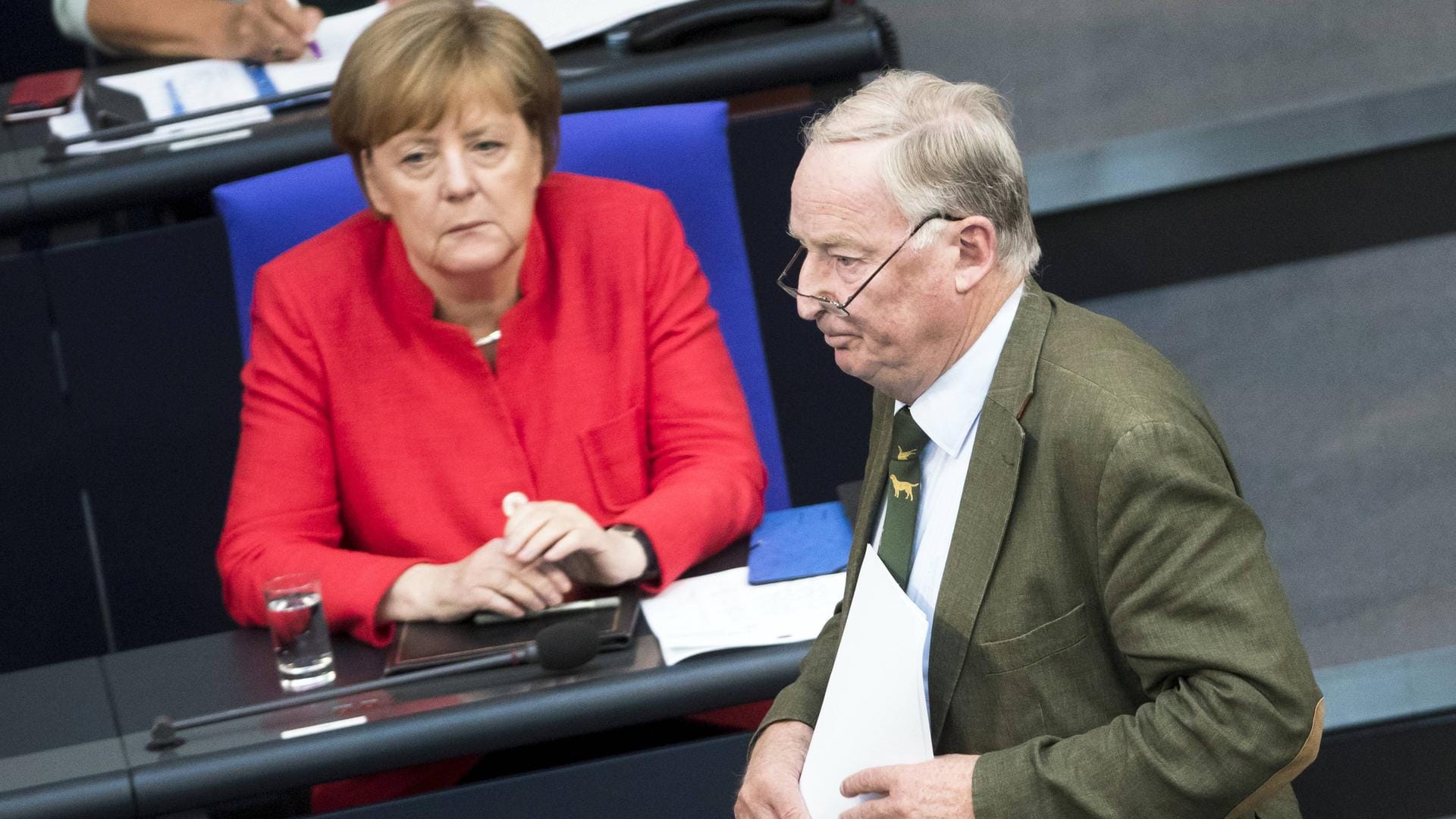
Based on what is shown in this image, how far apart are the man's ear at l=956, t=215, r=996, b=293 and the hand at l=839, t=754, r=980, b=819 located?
367 millimetres

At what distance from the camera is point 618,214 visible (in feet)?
7.00

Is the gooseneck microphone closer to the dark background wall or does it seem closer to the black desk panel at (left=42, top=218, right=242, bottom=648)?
the black desk panel at (left=42, top=218, right=242, bottom=648)

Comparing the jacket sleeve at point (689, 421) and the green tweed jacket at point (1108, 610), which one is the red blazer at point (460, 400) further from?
the green tweed jacket at point (1108, 610)

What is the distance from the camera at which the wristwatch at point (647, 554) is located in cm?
179

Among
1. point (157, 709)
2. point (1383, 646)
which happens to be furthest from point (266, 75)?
point (1383, 646)

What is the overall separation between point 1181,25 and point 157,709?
3.25 m

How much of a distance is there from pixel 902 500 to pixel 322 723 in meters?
0.61

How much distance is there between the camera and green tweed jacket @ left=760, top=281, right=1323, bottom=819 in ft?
3.82

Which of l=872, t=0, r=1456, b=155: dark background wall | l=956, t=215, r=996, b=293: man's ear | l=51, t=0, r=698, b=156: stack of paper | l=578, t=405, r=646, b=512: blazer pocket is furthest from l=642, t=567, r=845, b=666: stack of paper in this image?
l=872, t=0, r=1456, b=155: dark background wall

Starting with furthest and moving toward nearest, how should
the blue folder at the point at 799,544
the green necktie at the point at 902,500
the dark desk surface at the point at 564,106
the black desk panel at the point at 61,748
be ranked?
the dark desk surface at the point at 564,106
the blue folder at the point at 799,544
the black desk panel at the point at 61,748
the green necktie at the point at 902,500

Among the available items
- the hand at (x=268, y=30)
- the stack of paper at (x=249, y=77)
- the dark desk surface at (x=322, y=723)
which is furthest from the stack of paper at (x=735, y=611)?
the hand at (x=268, y=30)

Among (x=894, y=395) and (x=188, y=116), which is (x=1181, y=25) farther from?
(x=894, y=395)

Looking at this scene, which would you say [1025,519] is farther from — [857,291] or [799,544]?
[799,544]

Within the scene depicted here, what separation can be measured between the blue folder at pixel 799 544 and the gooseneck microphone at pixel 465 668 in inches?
9.4
